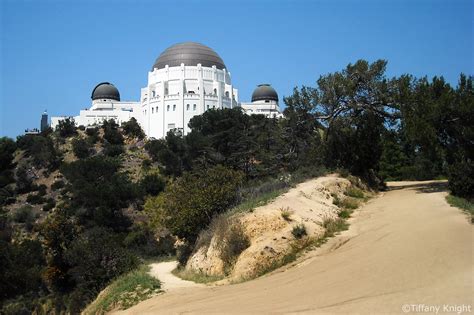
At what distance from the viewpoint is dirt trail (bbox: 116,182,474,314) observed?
339 inches

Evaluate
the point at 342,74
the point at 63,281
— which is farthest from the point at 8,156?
the point at 342,74

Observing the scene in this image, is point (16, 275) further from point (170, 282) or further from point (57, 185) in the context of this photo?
point (57, 185)

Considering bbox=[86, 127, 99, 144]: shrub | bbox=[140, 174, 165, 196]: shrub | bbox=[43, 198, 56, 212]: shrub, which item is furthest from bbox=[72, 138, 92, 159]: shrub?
bbox=[140, 174, 165, 196]: shrub

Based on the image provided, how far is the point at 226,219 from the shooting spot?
16.1 m

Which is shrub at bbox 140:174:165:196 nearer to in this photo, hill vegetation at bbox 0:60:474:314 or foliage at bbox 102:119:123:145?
hill vegetation at bbox 0:60:474:314

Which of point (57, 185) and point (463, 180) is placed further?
point (57, 185)

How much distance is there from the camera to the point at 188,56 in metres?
78.5

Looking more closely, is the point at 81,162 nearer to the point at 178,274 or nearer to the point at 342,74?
the point at 342,74

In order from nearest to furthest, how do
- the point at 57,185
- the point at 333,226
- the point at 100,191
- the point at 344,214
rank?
the point at 333,226 → the point at 344,214 → the point at 100,191 → the point at 57,185

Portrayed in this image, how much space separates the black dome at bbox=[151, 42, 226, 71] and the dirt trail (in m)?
65.1

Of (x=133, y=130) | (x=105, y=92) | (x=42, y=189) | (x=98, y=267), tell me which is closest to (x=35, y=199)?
(x=42, y=189)

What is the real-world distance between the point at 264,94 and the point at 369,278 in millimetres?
75105

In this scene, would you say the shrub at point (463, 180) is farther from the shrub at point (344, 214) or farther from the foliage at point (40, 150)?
the foliage at point (40, 150)

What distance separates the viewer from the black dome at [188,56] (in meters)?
77.9
